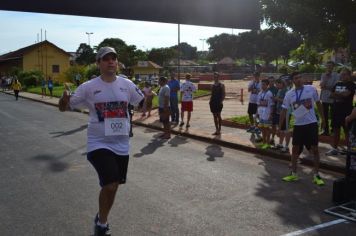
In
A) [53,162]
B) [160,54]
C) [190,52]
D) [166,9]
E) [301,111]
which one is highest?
[190,52]

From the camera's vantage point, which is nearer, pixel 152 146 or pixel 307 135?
pixel 307 135

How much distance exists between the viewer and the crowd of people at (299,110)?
A: 717 cm

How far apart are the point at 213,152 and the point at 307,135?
3.51 m

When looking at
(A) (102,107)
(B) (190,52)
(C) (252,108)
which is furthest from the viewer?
(B) (190,52)

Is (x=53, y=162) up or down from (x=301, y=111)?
down

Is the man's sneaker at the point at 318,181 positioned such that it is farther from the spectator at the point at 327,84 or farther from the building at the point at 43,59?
the building at the point at 43,59

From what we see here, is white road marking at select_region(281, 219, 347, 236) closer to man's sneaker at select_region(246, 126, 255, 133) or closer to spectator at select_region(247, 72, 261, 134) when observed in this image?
spectator at select_region(247, 72, 261, 134)

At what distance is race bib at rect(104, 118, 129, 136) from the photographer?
464cm

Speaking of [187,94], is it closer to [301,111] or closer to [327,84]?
[327,84]

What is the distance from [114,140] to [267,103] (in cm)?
602

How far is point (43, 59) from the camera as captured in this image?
Result: 7288 centimetres

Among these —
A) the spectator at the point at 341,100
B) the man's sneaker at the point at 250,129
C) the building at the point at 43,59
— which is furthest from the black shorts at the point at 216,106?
the building at the point at 43,59

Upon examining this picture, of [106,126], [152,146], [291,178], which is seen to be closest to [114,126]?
[106,126]

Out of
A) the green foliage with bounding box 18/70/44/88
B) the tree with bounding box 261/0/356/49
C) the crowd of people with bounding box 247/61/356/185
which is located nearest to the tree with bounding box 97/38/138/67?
the green foliage with bounding box 18/70/44/88
